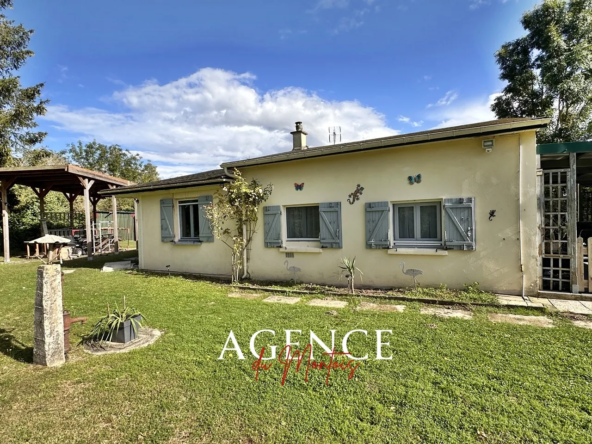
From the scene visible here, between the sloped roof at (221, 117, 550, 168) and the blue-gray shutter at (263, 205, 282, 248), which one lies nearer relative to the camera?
the sloped roof at (221, 117, 550, 168)

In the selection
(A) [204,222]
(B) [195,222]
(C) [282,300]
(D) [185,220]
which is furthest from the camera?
(D) [185,220]

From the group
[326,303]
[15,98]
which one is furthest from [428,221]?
[15,98]

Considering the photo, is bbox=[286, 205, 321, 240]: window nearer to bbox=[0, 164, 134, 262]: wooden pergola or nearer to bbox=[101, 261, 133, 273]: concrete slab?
bbox=[101, 261, 133, 273]: concrete slab

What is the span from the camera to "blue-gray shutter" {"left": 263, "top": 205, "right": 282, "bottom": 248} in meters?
7.81

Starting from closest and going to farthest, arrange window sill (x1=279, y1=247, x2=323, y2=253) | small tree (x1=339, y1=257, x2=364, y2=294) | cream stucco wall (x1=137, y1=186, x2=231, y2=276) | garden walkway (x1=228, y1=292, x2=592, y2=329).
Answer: garden walkway (x1=228, y1=292, x2=592, y2=329) < small tree (x1=339, y1=257, x2=364, y2=294) < window sill (x1=279, y1=247, x2=323, y2=253) < cream stucco wall (x1=137, y1=186, x2=231, y2=276)

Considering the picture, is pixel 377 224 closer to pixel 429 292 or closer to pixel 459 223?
pixel 459 223

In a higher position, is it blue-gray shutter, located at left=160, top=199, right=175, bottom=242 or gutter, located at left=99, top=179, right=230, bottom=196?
gutter, located at left=99, top=179, right=230, bottom=196

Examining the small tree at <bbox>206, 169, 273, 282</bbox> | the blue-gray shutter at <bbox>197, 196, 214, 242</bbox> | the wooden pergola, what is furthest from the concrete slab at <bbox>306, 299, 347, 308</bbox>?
the wooden pergola

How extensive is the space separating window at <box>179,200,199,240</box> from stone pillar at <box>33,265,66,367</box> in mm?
5845

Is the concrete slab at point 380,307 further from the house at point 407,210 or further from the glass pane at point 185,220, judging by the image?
the glass pane at point 185,220

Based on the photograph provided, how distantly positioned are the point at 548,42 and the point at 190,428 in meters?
19.3

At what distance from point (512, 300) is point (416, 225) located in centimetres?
220

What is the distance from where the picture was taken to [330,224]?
7137 millimetres

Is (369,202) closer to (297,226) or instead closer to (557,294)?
(297,226)
